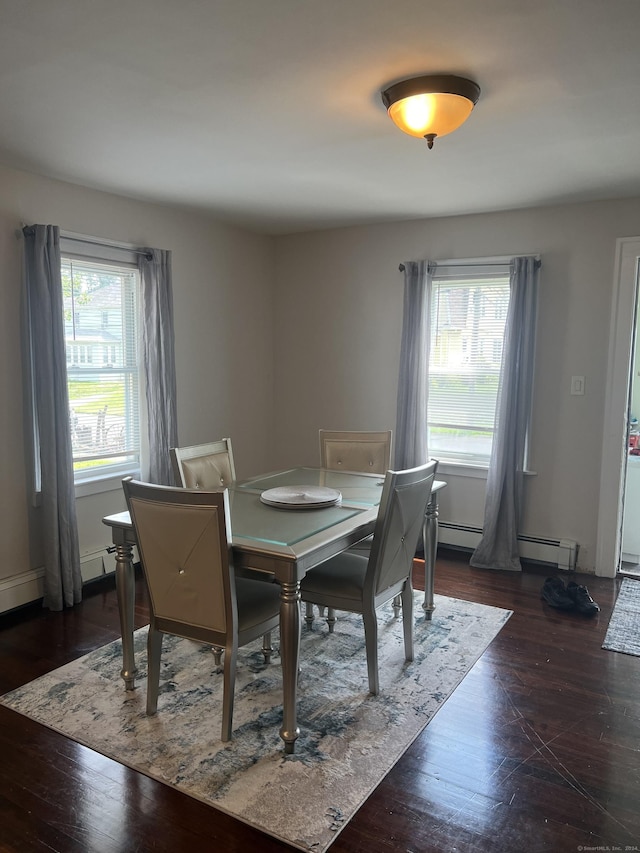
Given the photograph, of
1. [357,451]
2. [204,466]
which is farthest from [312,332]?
[204,466]

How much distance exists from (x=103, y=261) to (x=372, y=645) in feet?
9.11

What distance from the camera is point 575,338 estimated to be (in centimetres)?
403

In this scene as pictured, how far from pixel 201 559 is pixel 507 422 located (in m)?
2.66

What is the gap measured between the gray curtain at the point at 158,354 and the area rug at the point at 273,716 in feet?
4.15

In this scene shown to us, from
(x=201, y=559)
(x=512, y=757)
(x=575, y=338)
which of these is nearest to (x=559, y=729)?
(x=512, y=757)

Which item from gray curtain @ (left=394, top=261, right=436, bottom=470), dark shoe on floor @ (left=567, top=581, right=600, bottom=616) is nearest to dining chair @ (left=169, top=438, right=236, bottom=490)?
gray curtain @ (left=394, top=261, right=436, bottom=470)

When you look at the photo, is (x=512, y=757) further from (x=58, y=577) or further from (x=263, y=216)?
(x=263, y=216)

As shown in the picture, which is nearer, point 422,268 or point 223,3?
point 223,3

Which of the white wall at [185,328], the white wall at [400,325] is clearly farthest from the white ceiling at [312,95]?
the white wall at [400,325]

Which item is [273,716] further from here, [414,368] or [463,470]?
[414,368]

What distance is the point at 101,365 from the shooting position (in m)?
3.87

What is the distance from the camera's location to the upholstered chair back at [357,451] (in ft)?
12.3

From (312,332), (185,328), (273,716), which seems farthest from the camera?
(312,332)

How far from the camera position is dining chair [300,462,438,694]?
8.16 ft
